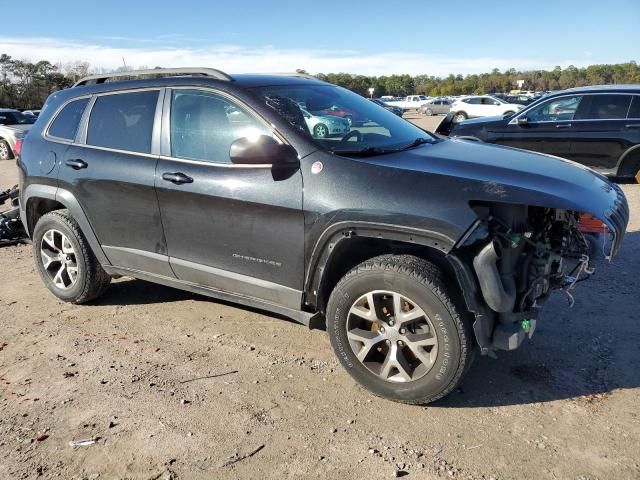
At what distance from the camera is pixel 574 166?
380 centimetres

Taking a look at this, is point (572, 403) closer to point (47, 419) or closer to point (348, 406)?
point (348, 406)

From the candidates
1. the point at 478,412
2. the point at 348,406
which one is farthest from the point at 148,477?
the point at 478,412

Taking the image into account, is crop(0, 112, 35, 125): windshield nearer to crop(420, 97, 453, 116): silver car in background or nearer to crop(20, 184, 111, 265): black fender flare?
crop(20, 184, 111, 265): black fender flare

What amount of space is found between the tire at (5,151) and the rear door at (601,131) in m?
16.6

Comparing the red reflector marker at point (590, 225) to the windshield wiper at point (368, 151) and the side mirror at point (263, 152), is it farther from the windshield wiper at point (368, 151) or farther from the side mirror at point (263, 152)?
the side mirror at point (263, 152)

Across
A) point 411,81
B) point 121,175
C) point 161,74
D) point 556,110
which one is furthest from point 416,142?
point 411,81

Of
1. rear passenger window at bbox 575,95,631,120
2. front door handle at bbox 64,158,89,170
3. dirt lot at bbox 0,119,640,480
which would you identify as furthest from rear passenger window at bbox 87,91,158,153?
rear passenger window at bbox 575,95,631,120

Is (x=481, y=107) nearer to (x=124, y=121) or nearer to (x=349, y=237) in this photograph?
(x=124, y=121)

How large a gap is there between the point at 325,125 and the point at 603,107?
7.44 meters

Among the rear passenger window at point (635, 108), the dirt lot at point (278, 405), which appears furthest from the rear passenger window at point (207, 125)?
the rear passenger window at point (635, 108)

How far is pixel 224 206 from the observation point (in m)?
3.71

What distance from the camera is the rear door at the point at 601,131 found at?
9.16 metres

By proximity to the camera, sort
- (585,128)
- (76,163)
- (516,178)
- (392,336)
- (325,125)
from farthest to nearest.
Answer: (585,128) → (76,163) → (325,125) → (392,336) → (516,178)

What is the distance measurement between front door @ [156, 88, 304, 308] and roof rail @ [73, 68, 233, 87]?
16 cm
